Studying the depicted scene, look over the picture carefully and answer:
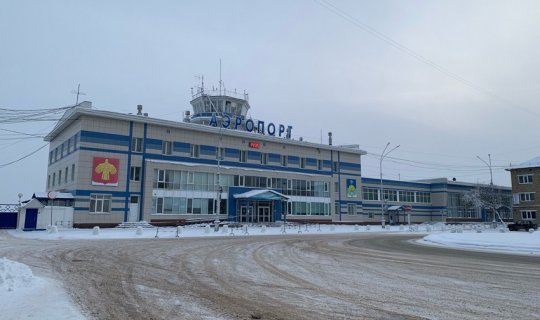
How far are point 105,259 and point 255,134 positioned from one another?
46.3 m

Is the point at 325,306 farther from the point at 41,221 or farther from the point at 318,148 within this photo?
the point at 318,148

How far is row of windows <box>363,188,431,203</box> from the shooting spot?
83.2m

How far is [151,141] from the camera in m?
52.4

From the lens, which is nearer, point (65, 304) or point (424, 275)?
point (65, 304)

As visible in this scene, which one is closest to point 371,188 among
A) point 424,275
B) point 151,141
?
point 151,141

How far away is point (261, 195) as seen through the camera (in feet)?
190

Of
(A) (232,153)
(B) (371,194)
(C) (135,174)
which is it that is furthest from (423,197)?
(C) (135,174)

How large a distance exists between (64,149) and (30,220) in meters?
16.1

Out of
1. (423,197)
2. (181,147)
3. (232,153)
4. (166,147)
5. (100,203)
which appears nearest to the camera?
(100,203)

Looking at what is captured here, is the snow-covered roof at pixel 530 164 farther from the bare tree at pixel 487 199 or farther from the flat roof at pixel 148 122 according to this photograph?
the flat roof at pixel 148 122

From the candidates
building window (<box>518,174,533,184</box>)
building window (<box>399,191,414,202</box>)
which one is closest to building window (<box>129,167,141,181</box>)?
building window (<box>399,191,414,202</box>)

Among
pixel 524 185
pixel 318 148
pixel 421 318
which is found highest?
pixel 318 148

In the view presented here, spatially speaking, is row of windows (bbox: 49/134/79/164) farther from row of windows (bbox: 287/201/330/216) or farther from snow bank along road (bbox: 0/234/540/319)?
snow bank along road (bbox: 0/234/540/319)

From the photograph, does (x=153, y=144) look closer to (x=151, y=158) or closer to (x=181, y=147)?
Answer: (x=151, y=158)
